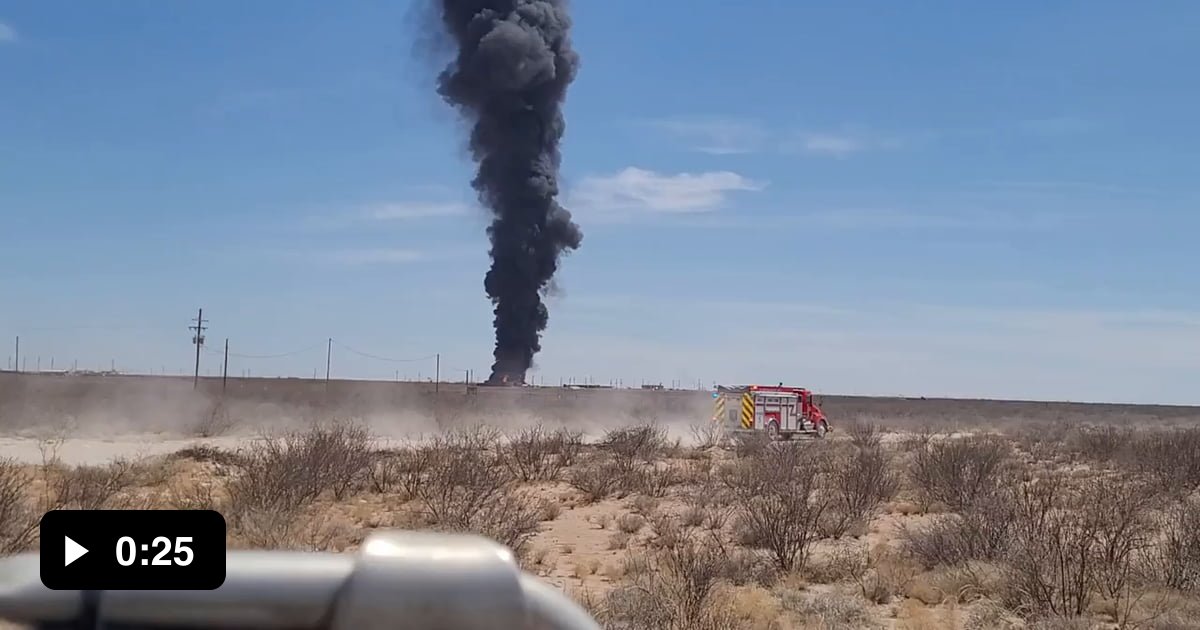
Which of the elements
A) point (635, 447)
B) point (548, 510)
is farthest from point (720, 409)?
point (548, 510)

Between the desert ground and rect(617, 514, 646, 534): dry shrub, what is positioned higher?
the desert ground

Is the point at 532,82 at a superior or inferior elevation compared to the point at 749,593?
superior

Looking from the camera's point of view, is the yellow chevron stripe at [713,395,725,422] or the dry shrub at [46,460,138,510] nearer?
the dry shrub at [46,460,138,510]

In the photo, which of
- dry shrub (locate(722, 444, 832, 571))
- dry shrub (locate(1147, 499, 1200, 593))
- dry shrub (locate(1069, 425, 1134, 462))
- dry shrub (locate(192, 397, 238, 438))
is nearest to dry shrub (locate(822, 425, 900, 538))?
dry shrub (locate(722, 444, 832, 571))

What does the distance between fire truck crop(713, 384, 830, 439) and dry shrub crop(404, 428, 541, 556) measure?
19020 millimetres

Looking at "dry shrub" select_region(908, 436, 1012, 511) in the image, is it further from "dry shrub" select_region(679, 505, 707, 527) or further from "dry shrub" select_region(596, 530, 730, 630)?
"dry shrub" select_region(596, 530, 730, 630)

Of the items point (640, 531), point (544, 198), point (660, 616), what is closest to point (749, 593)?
point (660, 616)

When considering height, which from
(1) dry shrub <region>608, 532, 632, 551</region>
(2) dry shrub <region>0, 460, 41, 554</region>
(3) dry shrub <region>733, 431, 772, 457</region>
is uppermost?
(3) dry shrub <region>733, 431, 772, 457</region>

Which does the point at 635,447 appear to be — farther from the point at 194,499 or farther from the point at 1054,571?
the point at 1054,571

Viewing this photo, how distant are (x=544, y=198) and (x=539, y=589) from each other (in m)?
70.5

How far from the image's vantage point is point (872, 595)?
13.2 meters

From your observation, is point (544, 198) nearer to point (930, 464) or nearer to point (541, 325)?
point (541, 325)

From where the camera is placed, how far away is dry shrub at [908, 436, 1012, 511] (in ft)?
69.0
